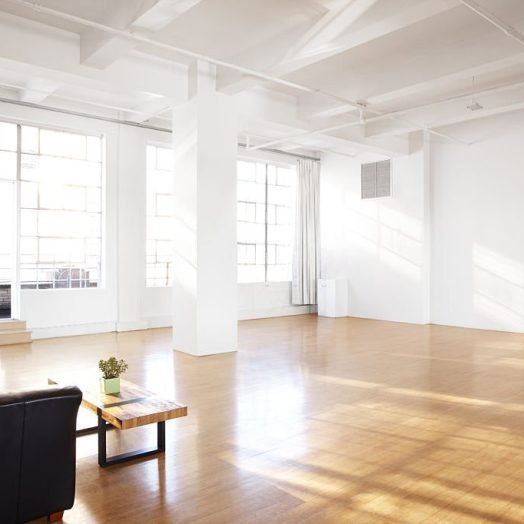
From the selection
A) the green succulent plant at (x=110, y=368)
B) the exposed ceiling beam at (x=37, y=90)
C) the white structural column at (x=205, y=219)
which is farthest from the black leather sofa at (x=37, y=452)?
the exposed ceiling beam at (x=37, y=90)

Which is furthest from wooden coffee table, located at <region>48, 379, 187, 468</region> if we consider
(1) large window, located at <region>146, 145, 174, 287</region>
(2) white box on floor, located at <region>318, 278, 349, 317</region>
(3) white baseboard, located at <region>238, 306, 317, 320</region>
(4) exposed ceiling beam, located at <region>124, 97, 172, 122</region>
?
(2) white box on floor, located at <region>318, 278, 349, 317</region>

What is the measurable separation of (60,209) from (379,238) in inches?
248

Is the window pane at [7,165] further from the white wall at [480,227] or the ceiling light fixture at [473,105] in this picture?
the white wall at [480,227]

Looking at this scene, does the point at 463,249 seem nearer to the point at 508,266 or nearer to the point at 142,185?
the point at 508,266

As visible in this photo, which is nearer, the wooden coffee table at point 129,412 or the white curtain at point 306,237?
the wooden coffee table at point 129,412

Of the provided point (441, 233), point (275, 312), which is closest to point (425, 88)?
point (441, 233)

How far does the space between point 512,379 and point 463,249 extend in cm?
481

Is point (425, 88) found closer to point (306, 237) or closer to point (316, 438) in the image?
point (306, 237)

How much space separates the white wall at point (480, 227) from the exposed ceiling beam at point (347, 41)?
467 cm

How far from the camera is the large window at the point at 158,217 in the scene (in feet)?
33.0

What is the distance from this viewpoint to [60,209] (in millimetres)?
8938

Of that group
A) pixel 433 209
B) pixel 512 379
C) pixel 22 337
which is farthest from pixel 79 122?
pixel 512 379

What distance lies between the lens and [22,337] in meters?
8.09

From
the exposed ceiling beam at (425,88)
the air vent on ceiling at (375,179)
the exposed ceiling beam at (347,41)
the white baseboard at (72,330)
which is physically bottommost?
the white baseboard at (72,330)
